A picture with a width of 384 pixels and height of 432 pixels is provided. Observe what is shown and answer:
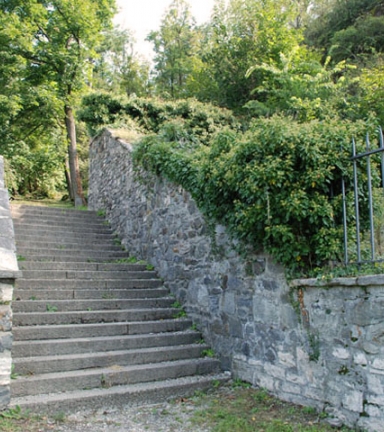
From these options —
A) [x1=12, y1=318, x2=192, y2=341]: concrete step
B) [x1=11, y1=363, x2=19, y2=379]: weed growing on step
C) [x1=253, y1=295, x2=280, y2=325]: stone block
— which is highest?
[x1=253, y1=295, x2=280, y2=325]: stone block

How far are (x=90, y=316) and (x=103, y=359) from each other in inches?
34.8

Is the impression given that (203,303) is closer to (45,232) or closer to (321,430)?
(321,430)

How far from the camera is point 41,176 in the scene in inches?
612

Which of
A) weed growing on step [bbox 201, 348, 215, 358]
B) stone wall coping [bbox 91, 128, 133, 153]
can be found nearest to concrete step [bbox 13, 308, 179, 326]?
weed growing on step [bbox 201, 348, 215, 358]

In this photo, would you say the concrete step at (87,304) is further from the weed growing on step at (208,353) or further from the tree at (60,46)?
the tree at (60,46)

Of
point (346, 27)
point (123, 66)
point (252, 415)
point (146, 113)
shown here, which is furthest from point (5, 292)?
point (123, 66)

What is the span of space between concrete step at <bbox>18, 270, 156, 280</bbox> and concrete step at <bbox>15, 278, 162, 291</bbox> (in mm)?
180

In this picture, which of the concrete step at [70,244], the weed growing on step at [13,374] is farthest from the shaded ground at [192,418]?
the concrete step at [70,244]

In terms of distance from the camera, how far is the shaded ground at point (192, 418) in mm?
3422

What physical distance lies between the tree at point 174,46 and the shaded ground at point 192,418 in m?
16.4

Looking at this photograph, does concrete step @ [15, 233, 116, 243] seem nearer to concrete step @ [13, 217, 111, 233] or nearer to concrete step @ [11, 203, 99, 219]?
concrete step @ [13, 217, 111, 233]

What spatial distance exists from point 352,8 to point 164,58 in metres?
8.95

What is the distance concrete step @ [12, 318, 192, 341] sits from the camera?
4621mm

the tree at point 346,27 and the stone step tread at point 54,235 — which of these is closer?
the stone step tread at point 54,235
